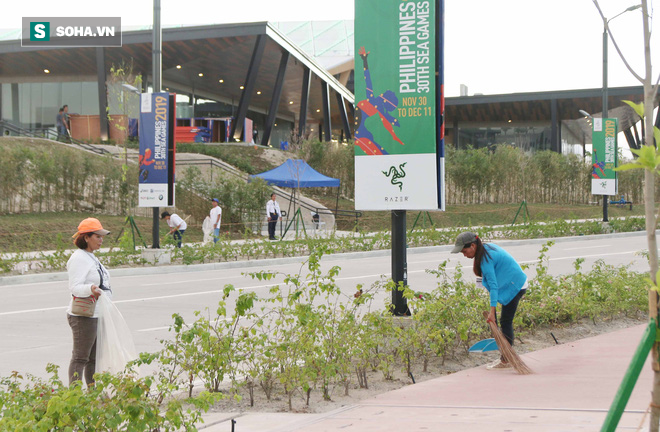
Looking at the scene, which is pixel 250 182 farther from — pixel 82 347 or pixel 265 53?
pixel 82 347

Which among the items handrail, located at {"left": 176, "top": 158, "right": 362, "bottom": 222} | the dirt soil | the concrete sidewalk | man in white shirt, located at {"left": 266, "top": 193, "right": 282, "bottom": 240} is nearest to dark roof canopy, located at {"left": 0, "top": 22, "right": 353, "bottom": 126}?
handrail, located at {"left": 176, "top": 158, "right": 362, "bottom": 222}

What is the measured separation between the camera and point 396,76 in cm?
880

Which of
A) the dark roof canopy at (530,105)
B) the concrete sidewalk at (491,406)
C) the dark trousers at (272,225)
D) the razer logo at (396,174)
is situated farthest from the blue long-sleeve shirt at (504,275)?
the dark roof canopy at (530,105)

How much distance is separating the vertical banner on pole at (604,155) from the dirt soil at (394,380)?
71.7 ft

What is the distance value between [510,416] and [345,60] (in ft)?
237

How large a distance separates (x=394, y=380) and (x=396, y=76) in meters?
3.94

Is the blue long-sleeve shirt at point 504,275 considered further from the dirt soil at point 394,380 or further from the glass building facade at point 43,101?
the glass building facade at point 43,101

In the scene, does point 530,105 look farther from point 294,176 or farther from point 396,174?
point 396,174

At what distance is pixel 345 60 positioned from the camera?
246 feet

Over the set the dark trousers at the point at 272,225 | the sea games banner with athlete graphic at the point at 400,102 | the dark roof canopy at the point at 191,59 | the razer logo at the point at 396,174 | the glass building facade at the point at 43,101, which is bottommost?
the dark trousers at the point at 272,225

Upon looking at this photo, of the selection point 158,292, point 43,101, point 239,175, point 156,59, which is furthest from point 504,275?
point 43,101

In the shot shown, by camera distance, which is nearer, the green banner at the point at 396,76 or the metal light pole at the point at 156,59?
the green banner at the point at 396,76

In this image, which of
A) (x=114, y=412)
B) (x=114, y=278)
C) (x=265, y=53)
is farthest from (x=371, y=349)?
(x=265, y=53)

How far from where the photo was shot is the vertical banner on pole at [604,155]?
97.8ft
